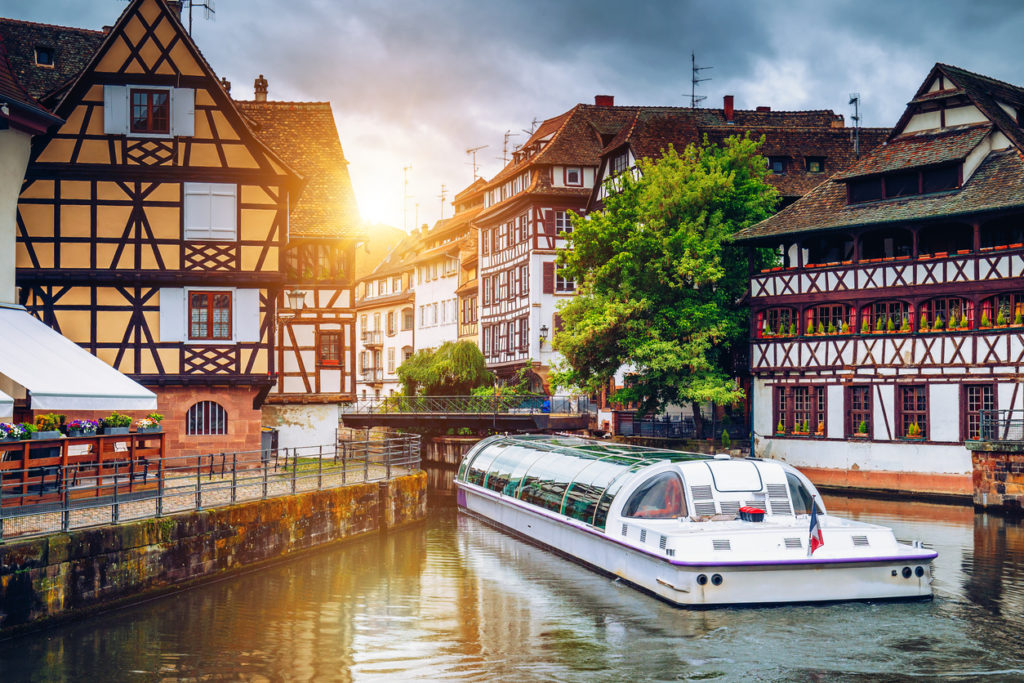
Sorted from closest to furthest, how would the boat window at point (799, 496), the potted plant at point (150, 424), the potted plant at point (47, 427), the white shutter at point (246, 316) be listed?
the potted plant at point (47, 427), the boat window at point (799, 496), the potted plant at point (150, 424), the white shutter at point (246, 316)

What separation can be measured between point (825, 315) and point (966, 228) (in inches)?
201

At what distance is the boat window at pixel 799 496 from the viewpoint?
18672 mm

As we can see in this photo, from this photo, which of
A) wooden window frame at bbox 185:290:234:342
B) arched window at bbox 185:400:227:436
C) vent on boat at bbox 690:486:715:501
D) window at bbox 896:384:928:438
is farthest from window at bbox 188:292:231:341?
window at bbox 896:384:928:438

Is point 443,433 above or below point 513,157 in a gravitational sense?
below

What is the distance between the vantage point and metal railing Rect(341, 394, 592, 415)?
4478cm

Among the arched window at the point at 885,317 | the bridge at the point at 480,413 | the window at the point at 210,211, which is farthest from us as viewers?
the bridge at the point at 480,413

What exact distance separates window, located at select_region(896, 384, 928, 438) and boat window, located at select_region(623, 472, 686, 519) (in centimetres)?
1718

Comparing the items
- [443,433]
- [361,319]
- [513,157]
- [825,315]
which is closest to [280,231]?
[825,315]

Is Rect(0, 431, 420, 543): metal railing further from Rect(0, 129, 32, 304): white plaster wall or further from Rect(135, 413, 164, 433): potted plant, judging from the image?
Rect(0, 129, 32, 304): white plaster wall

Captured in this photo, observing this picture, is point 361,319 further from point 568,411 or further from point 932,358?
point 932,358

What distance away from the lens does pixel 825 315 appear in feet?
121

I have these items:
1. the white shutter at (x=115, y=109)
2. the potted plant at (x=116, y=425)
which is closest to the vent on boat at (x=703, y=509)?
the potted plant at (x=116, y=425)

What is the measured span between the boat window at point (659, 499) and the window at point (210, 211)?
1500 centimetres

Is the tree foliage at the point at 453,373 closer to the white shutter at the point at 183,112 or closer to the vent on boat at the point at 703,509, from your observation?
the white shutter at the point at 183,112
